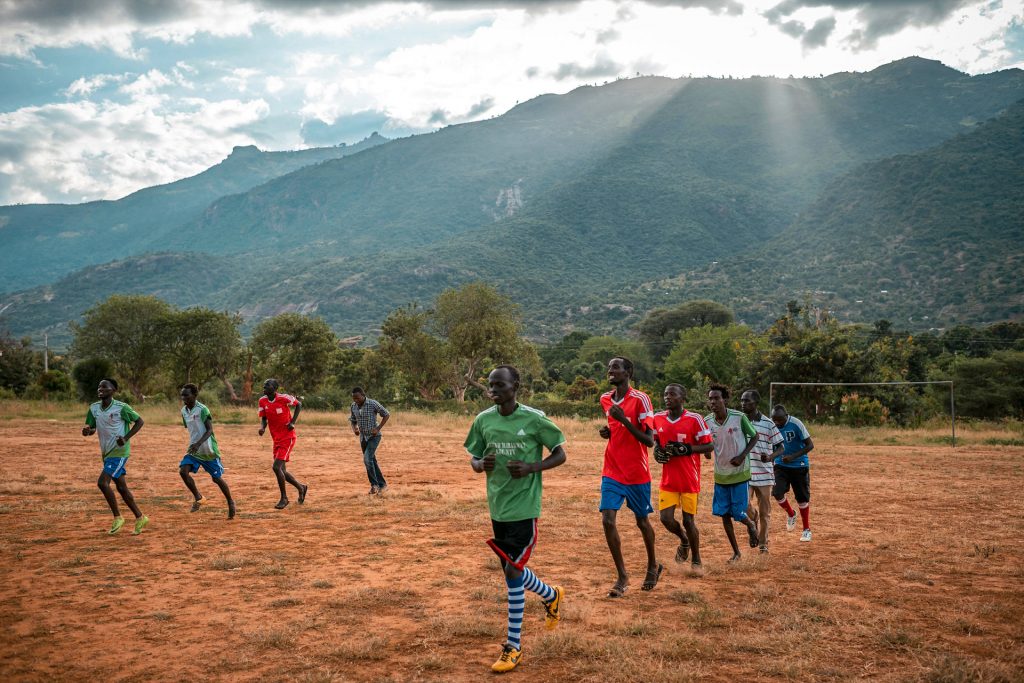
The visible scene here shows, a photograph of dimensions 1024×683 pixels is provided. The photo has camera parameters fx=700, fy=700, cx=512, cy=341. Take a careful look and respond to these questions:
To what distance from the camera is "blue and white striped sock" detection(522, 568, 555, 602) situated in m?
5.55

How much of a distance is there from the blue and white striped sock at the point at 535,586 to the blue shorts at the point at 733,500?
3.16 m

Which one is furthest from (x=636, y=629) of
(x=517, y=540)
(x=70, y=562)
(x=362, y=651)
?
(x=70, y=562)

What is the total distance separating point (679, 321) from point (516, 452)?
252ft

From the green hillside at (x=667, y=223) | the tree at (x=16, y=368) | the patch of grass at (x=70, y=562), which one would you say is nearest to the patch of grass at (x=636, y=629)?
the patch of grass at (x=70, y=562)

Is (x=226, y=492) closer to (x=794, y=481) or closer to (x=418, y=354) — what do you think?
(x=794, y=481)

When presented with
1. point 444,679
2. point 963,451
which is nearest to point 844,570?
point 444,679

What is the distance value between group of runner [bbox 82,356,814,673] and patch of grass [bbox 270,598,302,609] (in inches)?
100

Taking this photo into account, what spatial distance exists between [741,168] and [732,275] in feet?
161

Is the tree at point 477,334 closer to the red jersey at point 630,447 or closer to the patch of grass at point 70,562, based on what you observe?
the patch of grass at point 70,562

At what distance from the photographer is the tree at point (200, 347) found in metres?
47.9

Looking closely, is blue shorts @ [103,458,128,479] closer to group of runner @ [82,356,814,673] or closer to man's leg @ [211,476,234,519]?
group of runner @ [82,356,814,673]

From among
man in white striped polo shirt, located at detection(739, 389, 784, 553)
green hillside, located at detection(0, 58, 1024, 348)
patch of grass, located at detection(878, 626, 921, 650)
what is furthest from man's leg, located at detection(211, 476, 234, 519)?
green hillside, located at detection(0, 58, 1024, 348)

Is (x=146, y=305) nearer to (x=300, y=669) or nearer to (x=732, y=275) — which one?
(x=300, y=669)

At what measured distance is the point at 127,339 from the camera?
156 feet
